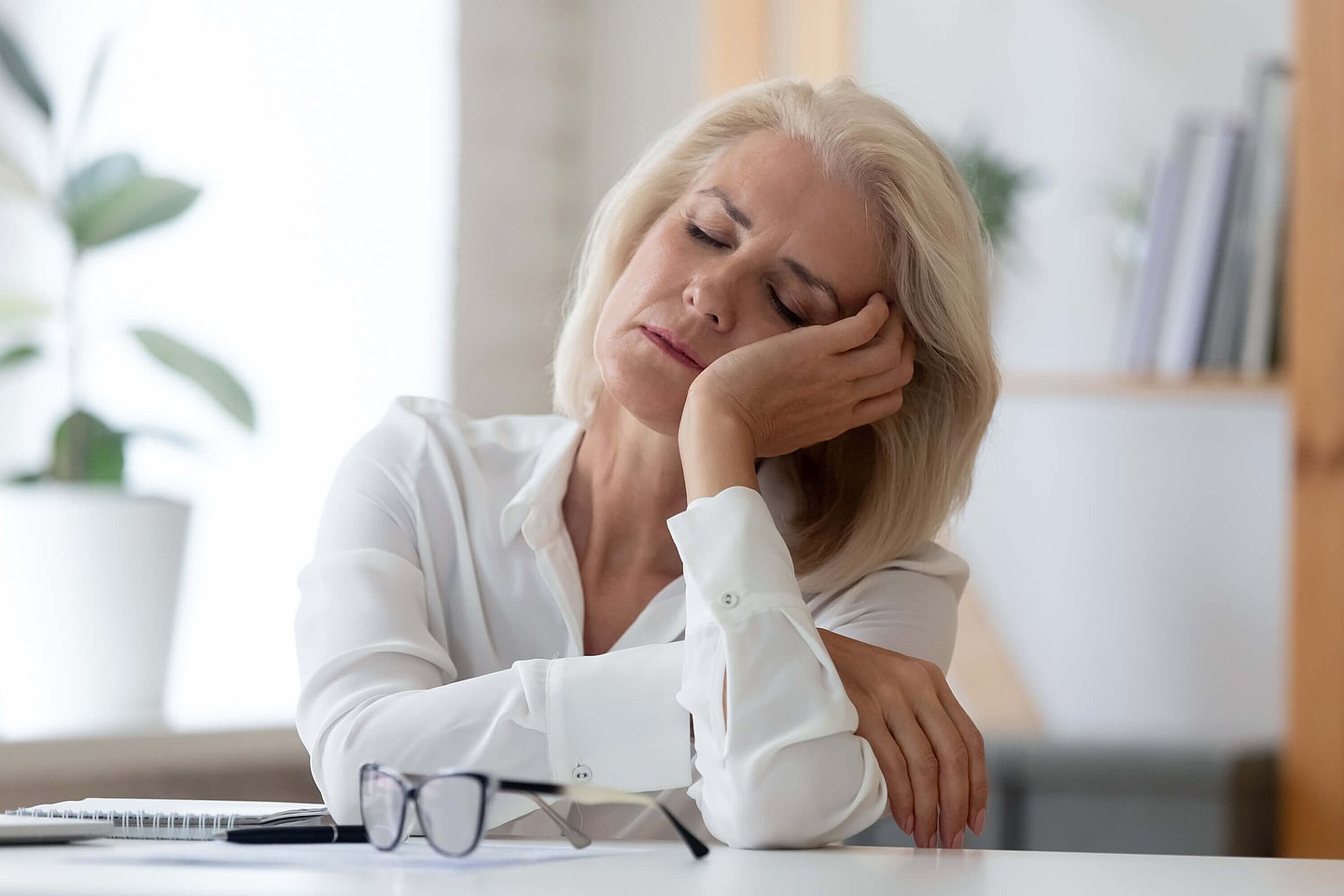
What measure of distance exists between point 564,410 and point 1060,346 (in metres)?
1.39

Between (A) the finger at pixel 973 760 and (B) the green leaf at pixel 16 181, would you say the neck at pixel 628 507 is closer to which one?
(A) the finger at pixel 973 760

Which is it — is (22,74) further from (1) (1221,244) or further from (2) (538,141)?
(1) (1221,244)

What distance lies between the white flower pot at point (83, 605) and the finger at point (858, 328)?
1.24 meters

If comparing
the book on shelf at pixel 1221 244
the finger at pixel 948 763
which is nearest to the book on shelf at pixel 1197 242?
the book on shelf at pixel 1221 244

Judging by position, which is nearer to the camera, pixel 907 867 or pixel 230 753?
pixel 907 867

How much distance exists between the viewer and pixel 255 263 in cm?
283

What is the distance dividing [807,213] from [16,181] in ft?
4.60

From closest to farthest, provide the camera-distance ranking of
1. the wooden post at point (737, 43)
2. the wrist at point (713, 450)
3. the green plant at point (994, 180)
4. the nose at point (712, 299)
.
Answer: the wrist at point (713, 450) < the nose at point (712, 299) < the green plant at point (994, 180) < the wooden post at point (737, 43)

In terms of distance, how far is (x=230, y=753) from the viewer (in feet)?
7.51

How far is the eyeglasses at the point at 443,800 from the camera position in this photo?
2.56ft

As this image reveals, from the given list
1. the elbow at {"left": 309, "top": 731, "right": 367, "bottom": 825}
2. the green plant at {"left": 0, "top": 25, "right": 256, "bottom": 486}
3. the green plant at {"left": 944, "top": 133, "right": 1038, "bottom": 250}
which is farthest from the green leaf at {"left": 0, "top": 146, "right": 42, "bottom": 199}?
the green plant at {"left": 944, "top": 133, "right": 1038, "bottom": 250}

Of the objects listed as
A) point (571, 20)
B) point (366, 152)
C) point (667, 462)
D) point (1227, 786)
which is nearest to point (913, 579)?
point (667, 462)

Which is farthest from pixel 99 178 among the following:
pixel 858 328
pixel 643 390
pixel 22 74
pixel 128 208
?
pixel 858 328

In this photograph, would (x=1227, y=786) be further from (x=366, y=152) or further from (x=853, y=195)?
(x=366, y=152)
